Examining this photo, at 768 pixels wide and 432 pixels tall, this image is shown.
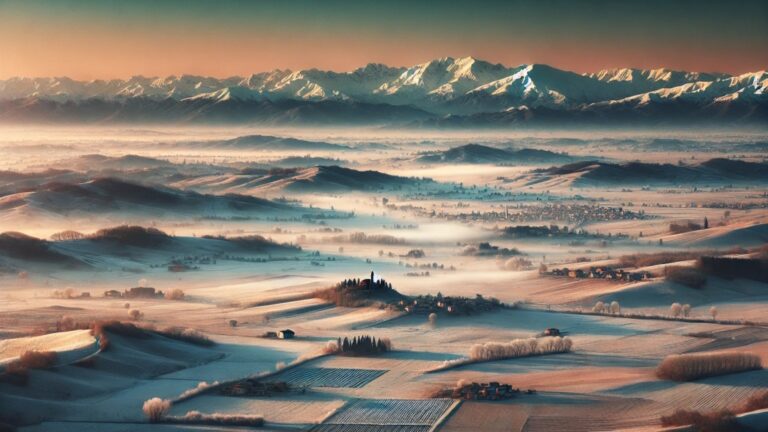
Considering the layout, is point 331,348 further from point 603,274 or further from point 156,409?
point 603,274

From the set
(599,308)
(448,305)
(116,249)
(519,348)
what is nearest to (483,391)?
(519,348)

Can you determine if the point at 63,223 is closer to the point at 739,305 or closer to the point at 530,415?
the point at 739,305

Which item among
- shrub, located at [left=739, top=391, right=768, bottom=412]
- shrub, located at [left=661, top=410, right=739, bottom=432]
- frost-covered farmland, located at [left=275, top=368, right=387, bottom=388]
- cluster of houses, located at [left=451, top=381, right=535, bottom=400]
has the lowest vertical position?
frost-covered farmland, located at [left=275, top=368, right=387, bottom=388]

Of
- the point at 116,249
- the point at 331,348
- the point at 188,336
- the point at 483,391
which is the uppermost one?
the point at 188,336

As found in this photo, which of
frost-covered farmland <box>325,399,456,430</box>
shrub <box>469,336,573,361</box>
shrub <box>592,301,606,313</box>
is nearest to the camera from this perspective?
frost-covered farmland <box>325,399,456,430</box>

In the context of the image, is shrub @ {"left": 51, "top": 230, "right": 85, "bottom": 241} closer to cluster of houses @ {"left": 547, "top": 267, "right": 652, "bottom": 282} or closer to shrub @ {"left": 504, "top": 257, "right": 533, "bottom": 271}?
shrub @ {"left": 504, "top": 257, "right": 533, "bottom": 271}

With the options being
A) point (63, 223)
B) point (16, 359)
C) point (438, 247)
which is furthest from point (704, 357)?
point (63, 223)

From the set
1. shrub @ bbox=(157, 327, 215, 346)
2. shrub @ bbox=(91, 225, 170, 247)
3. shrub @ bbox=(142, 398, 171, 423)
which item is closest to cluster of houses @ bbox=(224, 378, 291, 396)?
shrub @ bbox=(142, 398, 171, 423)
